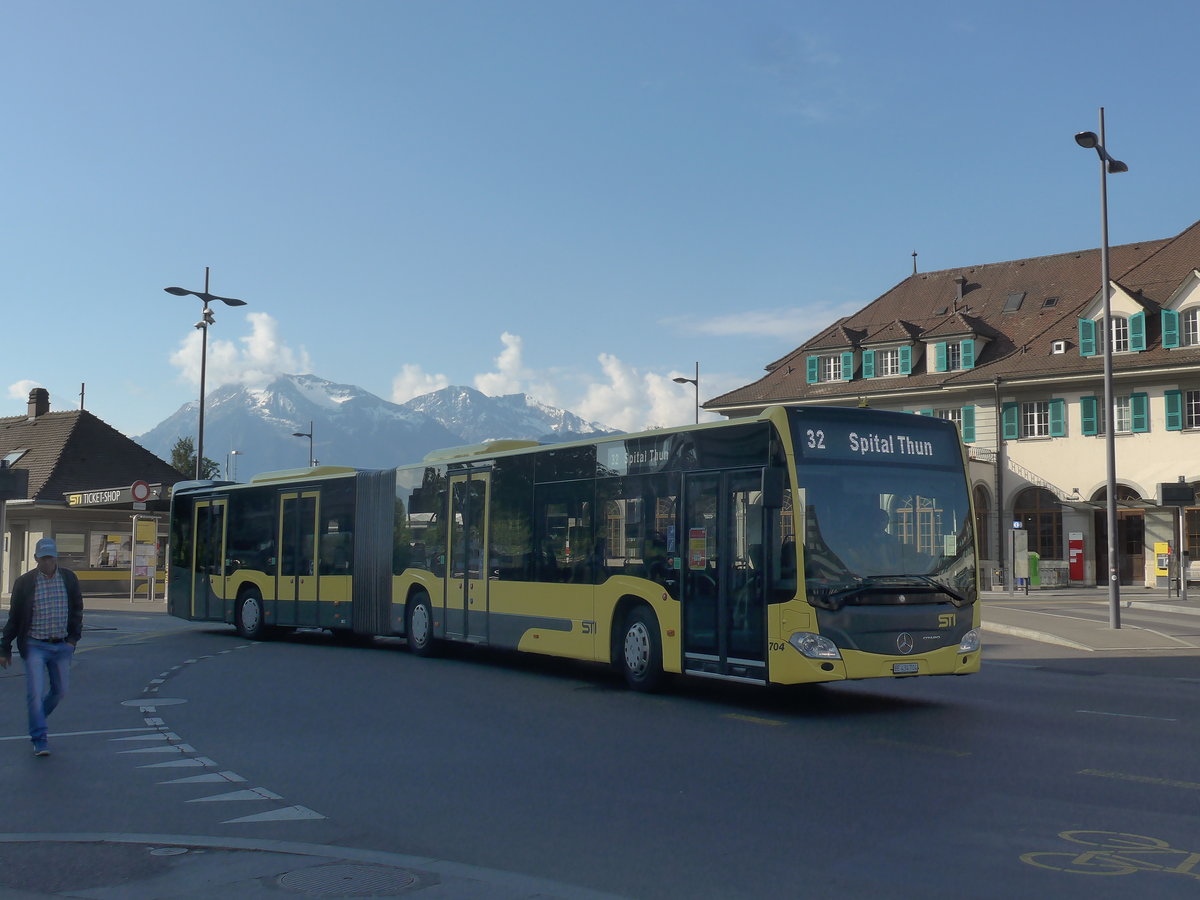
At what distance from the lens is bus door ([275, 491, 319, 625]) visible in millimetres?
24031

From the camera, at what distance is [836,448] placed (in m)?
13.1

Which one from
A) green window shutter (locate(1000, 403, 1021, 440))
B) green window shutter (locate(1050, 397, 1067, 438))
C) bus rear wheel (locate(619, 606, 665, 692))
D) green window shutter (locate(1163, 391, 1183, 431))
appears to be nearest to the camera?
bus rear wheel (locate(619, 606, 665, 692))

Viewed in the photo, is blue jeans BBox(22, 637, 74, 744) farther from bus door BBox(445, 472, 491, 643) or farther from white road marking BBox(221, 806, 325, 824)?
bus door BBox(445, 472, 491, 643)

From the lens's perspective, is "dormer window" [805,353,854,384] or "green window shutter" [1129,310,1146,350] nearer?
"green window shutter" [1129,310,1146,350]

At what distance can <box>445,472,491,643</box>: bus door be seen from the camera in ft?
61.2

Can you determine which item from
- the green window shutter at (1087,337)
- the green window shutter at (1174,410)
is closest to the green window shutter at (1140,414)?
the green window shutter at (1174,410)

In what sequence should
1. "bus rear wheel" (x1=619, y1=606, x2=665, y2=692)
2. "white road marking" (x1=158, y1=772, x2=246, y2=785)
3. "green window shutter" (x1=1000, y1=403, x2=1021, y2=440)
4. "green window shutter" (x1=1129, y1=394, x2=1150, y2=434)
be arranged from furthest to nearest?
"green window shutter" (x1=1000, y1=403, x2=1021, y2=440) < "green window shutter" (x1=1129, y1=394, x2=1150, y2=434) < "bus rear wheel" (x1=619, y1=606, x2=665, y2=692) < "white road marking" (x1=158, y1=772, x2=246, y2=785)

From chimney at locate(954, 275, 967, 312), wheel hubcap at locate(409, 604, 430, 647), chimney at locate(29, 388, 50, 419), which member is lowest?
wheel hubcap at locate(409, 604, 430, 647)

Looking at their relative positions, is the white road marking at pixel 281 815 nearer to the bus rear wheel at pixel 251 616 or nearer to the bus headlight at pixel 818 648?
the bus headlight at pixel 818 648

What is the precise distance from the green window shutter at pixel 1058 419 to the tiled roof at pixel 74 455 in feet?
118

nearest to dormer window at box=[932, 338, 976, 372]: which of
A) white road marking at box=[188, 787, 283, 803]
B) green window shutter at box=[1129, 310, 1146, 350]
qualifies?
green window shutter at box=[1129, 310, 1146, 350]

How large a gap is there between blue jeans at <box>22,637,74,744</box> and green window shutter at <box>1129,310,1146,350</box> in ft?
144

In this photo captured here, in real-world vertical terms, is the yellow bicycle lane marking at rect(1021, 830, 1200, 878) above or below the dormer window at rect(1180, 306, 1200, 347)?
below

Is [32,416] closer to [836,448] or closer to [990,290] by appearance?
[990,290]
